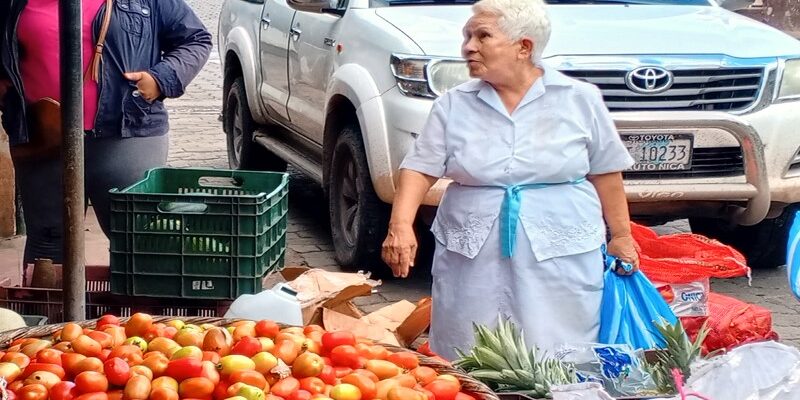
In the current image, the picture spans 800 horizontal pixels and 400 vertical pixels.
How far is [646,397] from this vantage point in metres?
3.13

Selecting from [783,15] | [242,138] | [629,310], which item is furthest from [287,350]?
[783,15]

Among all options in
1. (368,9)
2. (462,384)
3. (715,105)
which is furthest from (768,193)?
(462,384)

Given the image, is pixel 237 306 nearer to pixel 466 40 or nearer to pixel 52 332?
pixel 52 332

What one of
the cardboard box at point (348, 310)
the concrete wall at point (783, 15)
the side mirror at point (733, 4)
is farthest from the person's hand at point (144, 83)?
the concrete wall at point (783, 15)

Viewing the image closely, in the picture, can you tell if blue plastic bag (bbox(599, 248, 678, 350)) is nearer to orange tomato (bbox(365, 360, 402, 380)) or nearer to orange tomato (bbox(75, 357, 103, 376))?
orange tomato (bbox(365, 360, 402, 380))

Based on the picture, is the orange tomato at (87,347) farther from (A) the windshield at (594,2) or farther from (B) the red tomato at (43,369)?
(A) the windshield at (594,2)

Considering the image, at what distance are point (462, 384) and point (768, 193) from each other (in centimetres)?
369

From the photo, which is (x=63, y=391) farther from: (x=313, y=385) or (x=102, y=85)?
(x=102, y=85)

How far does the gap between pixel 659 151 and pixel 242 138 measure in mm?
3881

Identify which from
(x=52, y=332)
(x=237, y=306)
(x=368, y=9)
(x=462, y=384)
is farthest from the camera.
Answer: (x=368, y=9)

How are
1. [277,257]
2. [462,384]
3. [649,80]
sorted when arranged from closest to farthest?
[462,384], [277,257], [649,80]

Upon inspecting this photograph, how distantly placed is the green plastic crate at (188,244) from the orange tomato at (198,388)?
147cm

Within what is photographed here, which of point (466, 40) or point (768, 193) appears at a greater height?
point (466, 40)

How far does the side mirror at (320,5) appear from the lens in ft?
22.5
